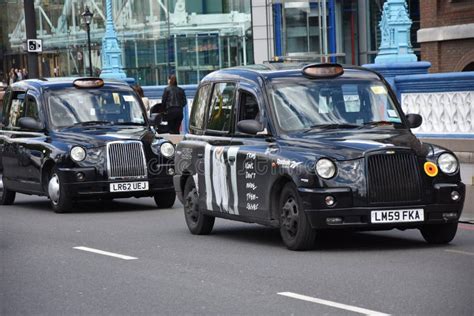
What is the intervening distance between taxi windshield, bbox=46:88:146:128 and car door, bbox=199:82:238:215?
4.90m

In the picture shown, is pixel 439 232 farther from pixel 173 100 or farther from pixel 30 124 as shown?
pixel 173 100

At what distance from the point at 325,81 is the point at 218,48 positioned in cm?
3945

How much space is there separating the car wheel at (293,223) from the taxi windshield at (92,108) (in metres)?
7.22

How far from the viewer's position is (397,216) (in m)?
12.1

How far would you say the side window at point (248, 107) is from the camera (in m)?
13.8

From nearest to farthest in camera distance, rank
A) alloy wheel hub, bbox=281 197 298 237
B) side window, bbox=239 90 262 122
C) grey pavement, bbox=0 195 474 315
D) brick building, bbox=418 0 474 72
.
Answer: grey pavement, bbox=0 195 474 315 → alloy wheel hub, bbox=281 197 298 237 → side window, bbox=239 90 262 122 → brick building, bbox=418 0 474 72

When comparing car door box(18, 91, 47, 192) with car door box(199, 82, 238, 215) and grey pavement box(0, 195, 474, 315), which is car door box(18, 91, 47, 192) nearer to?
grey pavement box(0, 195, 474, 315)

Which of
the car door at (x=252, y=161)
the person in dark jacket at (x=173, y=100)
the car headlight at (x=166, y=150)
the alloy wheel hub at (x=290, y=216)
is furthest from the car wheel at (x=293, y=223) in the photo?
the person in dark jacket at (x=173, y=100)

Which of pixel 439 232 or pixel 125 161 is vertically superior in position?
pixel 125 161

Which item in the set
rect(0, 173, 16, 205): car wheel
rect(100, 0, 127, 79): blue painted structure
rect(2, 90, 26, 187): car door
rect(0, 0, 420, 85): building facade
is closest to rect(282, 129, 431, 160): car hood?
rect(2, 90, 26, 187): car door

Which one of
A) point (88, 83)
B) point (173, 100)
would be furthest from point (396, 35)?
point (88, 83)

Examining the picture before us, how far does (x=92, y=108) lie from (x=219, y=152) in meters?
5.88

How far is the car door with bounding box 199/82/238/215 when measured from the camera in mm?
13914

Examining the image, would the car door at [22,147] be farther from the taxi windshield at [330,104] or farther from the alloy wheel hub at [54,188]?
the taxi windshield at [330,104]
